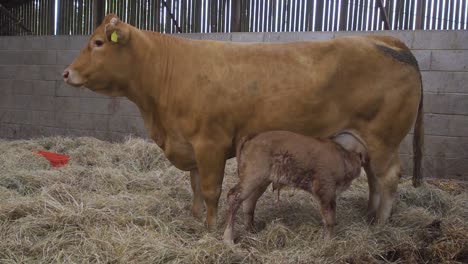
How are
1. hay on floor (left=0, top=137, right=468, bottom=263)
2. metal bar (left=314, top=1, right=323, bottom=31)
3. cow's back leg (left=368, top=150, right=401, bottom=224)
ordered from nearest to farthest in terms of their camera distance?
hay on floor (left=0, top=137, right=468, bottom=263), cow's back leg (left=368, top=150, right=401, bottom=224), metal bar (left=314, top=1, right=323, bottom=31)

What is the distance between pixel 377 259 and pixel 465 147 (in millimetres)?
3366

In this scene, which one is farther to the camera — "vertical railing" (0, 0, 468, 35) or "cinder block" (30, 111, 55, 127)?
"cinder block" (30, 111, 55, 127)

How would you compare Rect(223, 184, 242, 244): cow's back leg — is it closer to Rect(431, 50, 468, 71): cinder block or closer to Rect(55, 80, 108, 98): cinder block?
Rect(431, 50, 468, 71): cinder block

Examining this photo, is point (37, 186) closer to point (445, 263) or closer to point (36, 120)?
point (445, 263)

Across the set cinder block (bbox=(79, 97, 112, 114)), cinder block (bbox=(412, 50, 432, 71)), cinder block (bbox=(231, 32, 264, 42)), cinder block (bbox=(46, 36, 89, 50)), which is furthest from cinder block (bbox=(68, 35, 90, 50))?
cinder block (bbox=(412, 50, 432, 71))

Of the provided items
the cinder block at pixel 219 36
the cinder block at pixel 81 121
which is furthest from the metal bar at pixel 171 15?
the cinder block at pixel 81 121

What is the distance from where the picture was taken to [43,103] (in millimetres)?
9016

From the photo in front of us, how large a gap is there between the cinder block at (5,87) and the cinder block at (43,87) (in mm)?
560

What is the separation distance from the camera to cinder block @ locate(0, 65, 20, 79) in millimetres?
9258

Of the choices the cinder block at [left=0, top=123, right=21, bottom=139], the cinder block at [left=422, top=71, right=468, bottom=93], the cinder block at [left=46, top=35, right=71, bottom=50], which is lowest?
the cinder block at [left=0, top=123, right=21, bottom=139]

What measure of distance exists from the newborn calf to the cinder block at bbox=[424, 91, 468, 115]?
310cm

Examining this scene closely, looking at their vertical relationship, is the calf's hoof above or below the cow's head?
below

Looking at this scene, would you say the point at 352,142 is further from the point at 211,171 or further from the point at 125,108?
the point at 125,108

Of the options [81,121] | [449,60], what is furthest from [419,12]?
[81,121]
